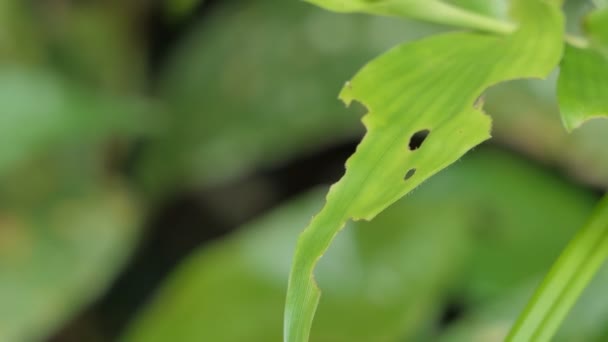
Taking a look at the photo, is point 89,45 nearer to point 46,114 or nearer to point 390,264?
point 46,114

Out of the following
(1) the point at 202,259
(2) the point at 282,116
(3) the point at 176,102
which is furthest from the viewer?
(3) the point at 176,102

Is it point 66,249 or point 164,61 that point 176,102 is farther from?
point 66,249

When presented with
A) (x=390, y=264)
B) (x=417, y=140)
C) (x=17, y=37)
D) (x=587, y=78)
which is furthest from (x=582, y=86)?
(x=17, y=37)

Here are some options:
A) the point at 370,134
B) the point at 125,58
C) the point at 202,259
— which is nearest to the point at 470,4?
the point at 370,134

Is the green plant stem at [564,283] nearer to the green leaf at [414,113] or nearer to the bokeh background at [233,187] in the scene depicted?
the green leaf at [414,113]

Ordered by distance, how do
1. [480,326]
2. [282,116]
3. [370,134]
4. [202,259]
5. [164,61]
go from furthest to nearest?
1. [164,61]
2. [282,116]
3. [202,259]
4. [480,326]
5. [370,134]

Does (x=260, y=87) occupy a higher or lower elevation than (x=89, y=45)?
lower

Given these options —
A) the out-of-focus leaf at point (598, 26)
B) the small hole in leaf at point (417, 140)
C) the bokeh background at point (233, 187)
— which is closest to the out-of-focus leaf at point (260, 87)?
the bokeh background at point (233, 187)
